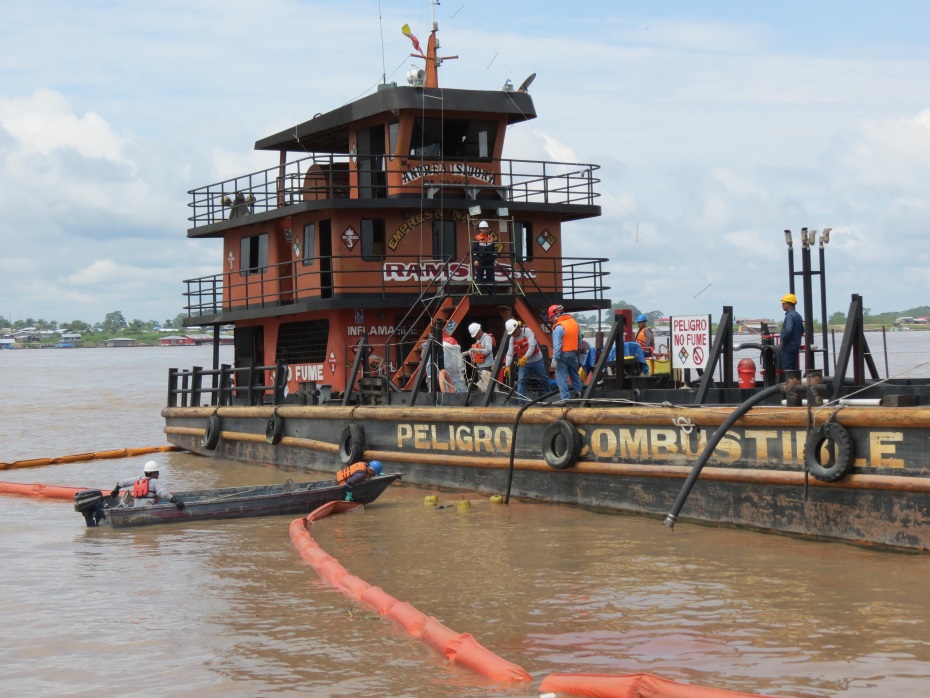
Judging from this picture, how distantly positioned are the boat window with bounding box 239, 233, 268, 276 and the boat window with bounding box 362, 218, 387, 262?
3053 millimetres

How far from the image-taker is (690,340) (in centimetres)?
1498

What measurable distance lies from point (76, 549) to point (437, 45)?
462 inches

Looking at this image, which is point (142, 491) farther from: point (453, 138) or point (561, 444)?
point (453, 138)

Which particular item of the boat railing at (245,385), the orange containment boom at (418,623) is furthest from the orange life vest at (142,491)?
the boat railing at (245,385)

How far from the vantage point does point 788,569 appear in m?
9.36

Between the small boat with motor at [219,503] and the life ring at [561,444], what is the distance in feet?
8.01

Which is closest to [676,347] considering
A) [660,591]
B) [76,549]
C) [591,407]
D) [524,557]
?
[591,407]

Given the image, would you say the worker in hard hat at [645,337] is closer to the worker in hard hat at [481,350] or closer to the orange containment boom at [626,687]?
the worker in hard hat at [481,350]

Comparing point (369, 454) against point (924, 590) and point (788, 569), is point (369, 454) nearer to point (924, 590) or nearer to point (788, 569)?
point (788, 569)

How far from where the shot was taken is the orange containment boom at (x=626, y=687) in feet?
18.7

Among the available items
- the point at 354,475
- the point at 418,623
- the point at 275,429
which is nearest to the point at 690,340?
the point at 354,475

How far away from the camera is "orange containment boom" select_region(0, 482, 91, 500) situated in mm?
16812

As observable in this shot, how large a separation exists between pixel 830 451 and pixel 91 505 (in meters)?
8.51

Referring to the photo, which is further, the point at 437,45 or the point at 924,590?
the point at 437,45
